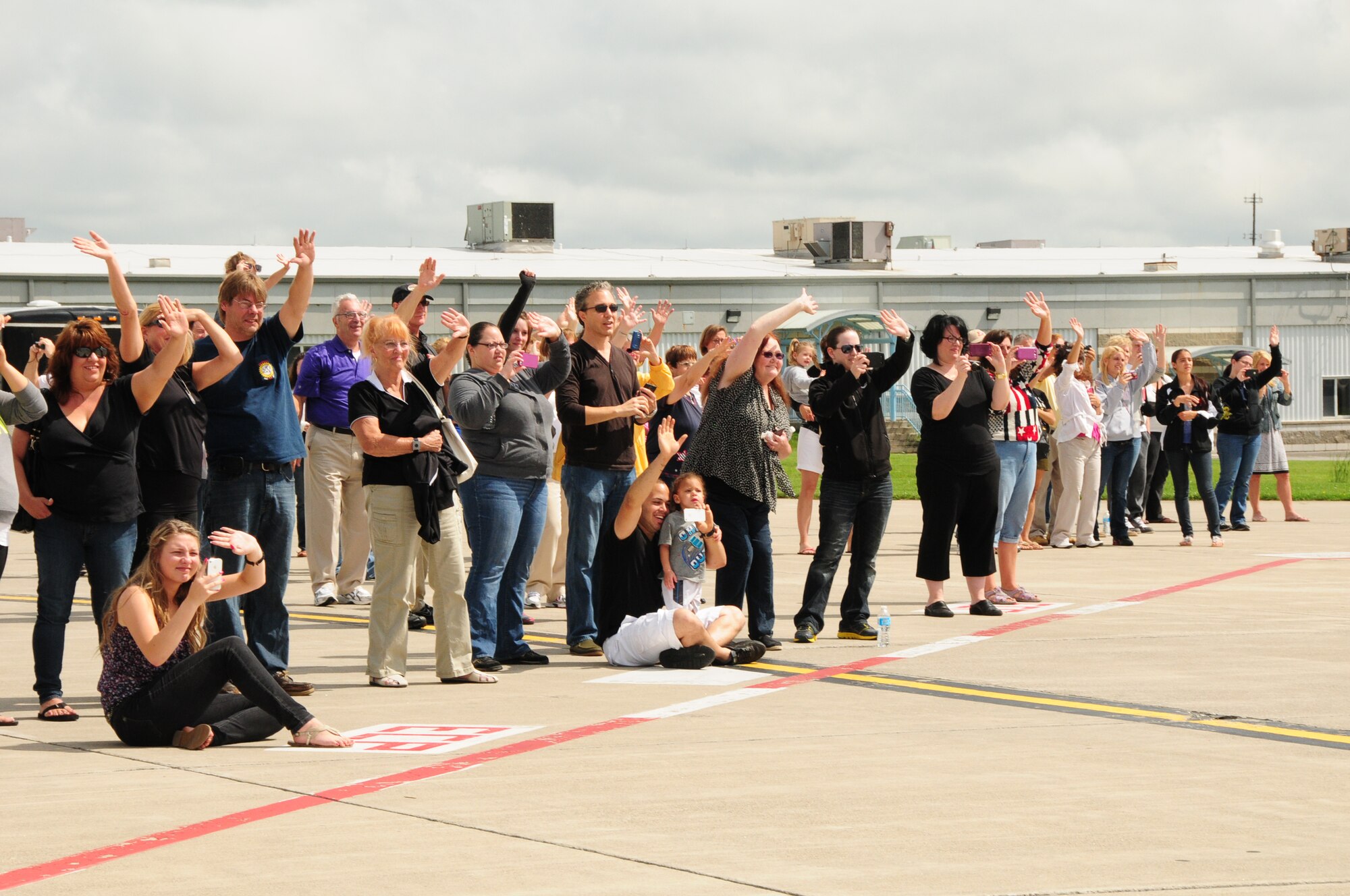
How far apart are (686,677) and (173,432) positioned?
2.97 metres

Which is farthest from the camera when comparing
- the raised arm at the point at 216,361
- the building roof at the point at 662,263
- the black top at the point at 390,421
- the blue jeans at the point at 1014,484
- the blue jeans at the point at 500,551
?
the building roof at the point at 662,263

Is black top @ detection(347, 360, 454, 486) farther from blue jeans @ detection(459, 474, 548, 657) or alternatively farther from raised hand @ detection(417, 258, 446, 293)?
raised hand @ detection(417, 258, 446, 293)

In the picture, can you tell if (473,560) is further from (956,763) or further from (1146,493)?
(1146,493)

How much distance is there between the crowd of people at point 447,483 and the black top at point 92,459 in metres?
0.01

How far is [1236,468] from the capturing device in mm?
18781

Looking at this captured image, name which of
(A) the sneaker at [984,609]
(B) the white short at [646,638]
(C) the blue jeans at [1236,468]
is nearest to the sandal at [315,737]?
(B) the white short at [646,638]

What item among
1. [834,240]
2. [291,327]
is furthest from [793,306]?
[834,240]

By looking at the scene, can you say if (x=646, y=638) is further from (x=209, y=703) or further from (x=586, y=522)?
(x=209, y=703)

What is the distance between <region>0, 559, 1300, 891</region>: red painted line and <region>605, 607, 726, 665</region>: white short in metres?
0.69

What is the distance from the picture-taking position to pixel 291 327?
8367mm

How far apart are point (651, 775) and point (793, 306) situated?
419cm

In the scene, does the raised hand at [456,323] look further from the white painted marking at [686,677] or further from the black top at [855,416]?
the black top at [855,416]

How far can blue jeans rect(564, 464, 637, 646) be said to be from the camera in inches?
393

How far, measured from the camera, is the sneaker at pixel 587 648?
32.8 feet
